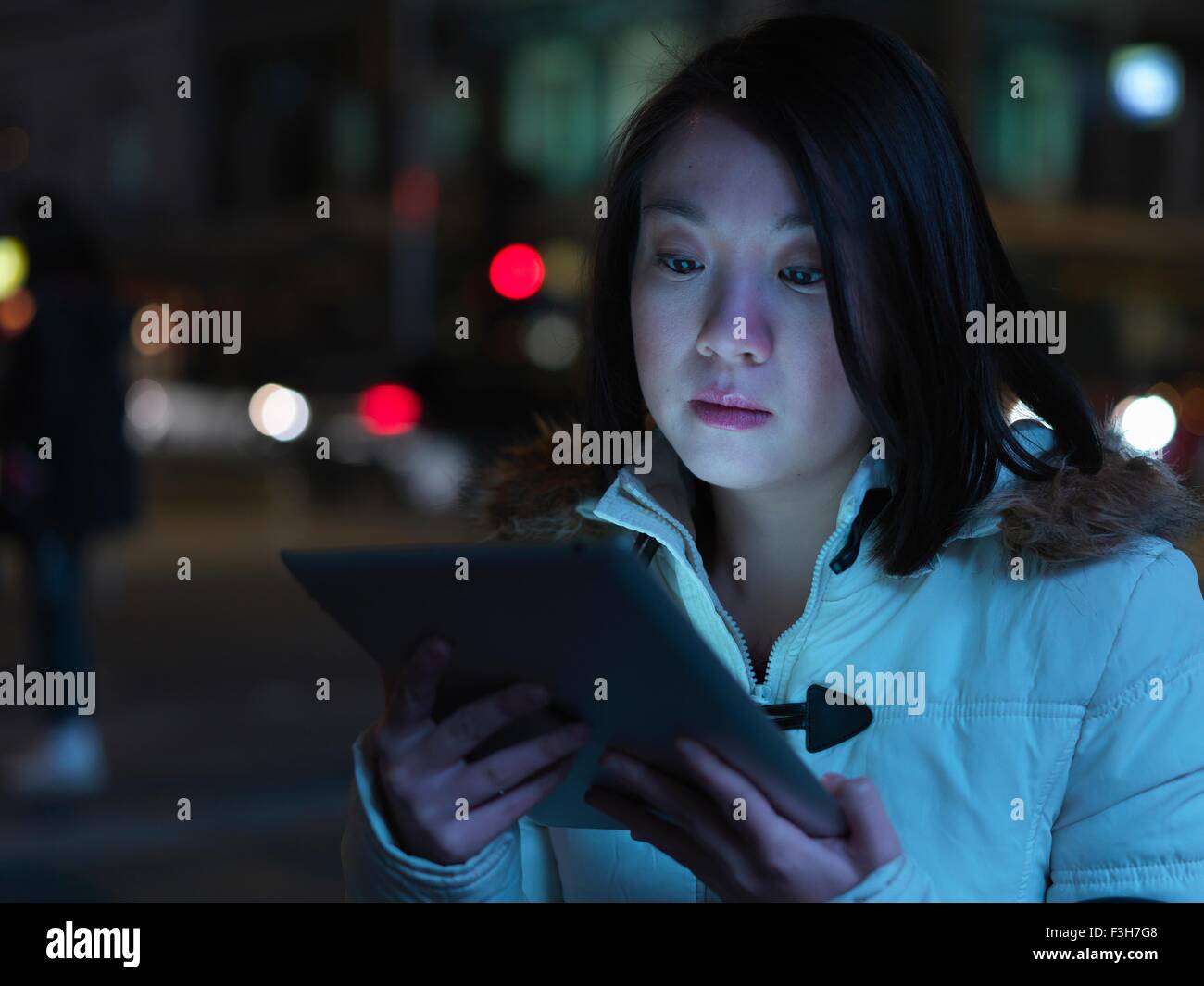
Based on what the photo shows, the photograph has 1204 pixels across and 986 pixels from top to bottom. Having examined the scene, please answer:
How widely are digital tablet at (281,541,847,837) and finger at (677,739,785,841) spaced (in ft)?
0.04

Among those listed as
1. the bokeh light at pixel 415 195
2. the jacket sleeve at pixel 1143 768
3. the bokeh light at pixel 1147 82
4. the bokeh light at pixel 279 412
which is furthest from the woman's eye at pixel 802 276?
the bokeh light at pixel 415 195

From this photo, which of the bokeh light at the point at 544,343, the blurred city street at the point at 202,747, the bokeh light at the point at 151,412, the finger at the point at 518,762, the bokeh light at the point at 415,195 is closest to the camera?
the finger at the point at 518,762

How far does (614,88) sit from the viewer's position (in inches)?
1346

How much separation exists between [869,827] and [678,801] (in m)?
0.17

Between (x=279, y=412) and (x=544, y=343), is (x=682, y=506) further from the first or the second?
(x=279, y=412)

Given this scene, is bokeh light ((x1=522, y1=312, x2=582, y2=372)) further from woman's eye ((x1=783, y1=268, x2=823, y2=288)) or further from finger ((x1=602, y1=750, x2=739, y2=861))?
finger ((x1=602, y1=750, x2=739, y2=861))

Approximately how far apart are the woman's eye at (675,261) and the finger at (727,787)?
1.88 ft

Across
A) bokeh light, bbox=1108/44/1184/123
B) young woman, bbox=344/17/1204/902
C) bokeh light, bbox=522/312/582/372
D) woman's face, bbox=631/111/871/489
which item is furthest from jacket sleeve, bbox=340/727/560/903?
bokeh light, bbox=522/312/582/372

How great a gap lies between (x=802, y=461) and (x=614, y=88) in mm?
33382

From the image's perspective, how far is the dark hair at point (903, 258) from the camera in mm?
1747

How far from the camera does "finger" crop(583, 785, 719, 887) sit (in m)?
1.55

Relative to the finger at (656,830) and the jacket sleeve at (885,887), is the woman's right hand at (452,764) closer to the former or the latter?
the finger at (656,830)

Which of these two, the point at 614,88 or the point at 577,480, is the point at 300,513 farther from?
the point at 614,88
